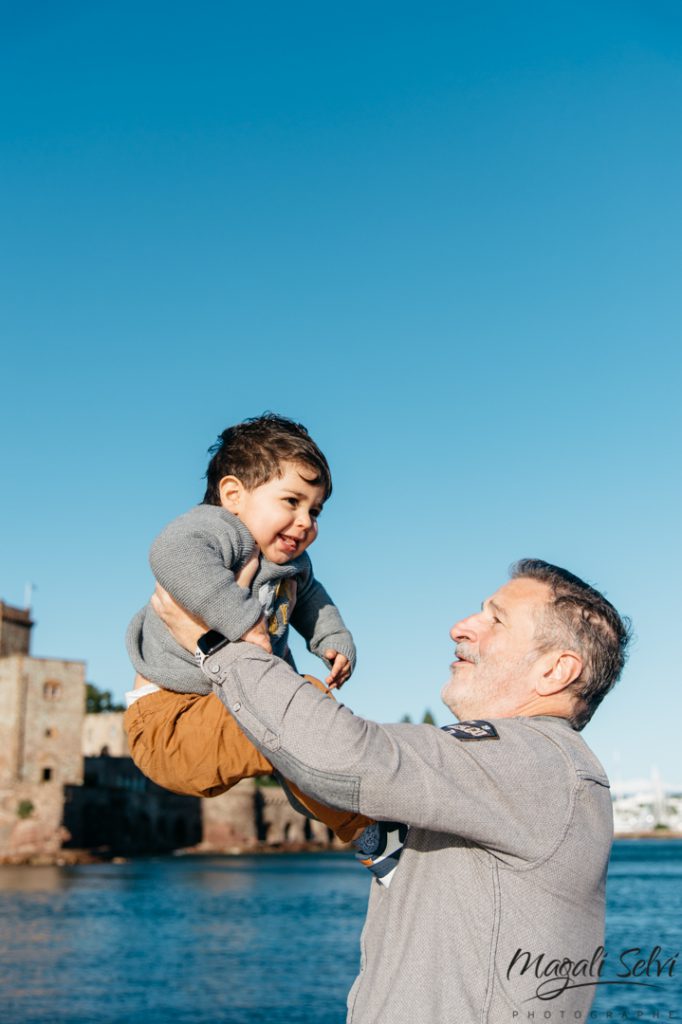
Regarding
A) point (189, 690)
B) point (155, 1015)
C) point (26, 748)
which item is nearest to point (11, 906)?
point (26, 748)

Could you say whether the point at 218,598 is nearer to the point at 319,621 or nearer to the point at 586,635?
the point at 586,635

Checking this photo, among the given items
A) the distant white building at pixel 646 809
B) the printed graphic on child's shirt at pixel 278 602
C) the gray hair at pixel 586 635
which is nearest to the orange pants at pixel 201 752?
the printed graphic on child's shirt at pixel 278 602

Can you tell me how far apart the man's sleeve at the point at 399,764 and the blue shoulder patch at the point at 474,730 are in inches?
0.5

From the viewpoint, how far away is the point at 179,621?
271 cm

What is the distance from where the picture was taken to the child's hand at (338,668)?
347cm

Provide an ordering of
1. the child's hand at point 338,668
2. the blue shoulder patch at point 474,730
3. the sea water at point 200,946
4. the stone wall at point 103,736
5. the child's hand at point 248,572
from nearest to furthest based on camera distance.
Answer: the blue shoulder patch at point 474,730 → the child's hand at point 248,572 → the child's hand at point 338,668 → the sea water at point 200,946 → the stone wall at point 103,736

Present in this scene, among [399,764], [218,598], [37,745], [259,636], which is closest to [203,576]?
[218,598]

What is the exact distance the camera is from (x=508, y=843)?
2.30 metres

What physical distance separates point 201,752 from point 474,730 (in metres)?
0.71

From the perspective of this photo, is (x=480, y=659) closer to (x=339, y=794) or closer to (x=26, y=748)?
(x=339, y=794)

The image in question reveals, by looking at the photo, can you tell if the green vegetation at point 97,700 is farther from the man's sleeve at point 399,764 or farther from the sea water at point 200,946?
the man's sleeve at point 399,764

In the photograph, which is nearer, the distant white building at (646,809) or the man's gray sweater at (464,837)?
the man's gray sweater at (464,837)

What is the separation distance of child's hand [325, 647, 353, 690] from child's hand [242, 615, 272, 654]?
0.92 meters

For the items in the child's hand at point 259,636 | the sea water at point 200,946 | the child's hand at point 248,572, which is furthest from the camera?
the sea water at point 200,946
